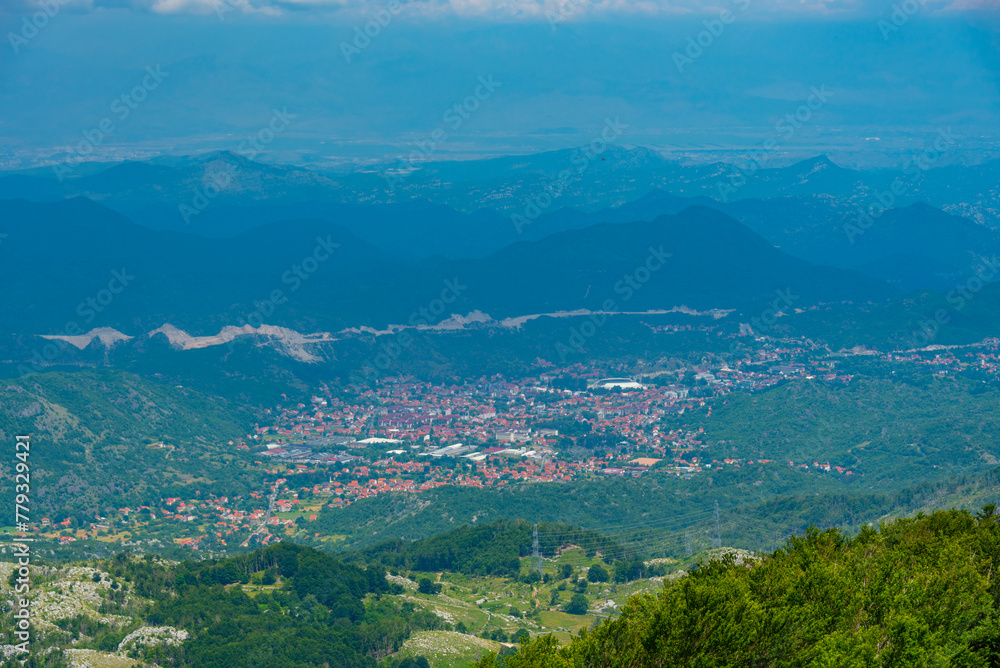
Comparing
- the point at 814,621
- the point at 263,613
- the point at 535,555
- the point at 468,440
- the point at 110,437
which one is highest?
the point at 110,437

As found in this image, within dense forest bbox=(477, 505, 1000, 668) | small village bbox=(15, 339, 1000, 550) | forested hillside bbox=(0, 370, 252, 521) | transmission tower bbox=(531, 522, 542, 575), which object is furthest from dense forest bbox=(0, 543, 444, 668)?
forested hillside bbox=(0, 370, 252, 521)

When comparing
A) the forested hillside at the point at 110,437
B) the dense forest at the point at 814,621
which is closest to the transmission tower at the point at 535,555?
the dense forest at the point at 814,621

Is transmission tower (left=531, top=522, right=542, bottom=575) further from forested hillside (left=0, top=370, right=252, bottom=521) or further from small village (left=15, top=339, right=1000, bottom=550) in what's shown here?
forested hillside (left=0, top=370, right=252, bottom=521)

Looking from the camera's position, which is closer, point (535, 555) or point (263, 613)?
point (263, 613)

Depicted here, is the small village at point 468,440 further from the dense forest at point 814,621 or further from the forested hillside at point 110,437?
the dense forest at point 814,621

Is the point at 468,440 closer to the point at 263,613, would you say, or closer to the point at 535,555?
the point at 535,555

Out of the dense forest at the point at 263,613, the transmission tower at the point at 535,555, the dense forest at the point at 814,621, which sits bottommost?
the transmission tower at the point at 535,555

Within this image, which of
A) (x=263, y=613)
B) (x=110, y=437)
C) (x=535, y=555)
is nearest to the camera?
(x=263, y=613)

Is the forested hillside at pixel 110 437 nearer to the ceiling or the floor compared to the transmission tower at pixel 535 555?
nearer to the ceiling

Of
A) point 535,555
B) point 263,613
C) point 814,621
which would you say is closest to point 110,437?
point 535,555
